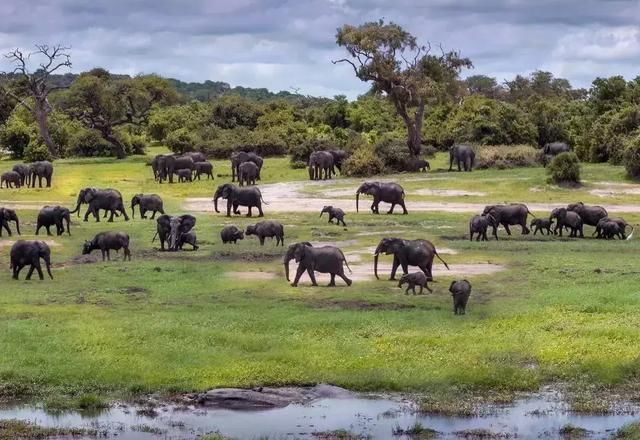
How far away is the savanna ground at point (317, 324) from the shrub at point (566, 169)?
14.6 m

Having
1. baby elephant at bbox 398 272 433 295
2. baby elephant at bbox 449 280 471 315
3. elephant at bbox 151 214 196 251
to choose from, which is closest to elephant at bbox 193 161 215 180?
elephant at bbox 151 214 196 251

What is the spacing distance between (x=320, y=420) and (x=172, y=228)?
16712 millimetres

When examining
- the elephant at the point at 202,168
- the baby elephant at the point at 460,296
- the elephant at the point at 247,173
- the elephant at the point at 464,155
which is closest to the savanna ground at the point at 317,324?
the baby elephant at the point at 460,296

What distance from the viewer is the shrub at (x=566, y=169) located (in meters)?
49.0

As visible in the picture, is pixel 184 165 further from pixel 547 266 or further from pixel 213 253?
pixel 547 266

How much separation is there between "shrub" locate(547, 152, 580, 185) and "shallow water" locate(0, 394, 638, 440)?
108 feet

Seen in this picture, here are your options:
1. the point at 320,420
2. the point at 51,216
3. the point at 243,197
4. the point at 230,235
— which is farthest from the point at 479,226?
the point at 320,420

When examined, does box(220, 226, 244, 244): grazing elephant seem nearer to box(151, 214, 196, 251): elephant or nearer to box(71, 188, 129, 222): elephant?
box(151, 214, 196, 251): elephant

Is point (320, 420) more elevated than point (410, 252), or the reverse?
point (410, 252)

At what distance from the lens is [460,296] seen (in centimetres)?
2219

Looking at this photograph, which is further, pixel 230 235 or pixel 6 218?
pixel 6 218

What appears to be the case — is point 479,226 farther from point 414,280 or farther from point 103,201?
point 103,201

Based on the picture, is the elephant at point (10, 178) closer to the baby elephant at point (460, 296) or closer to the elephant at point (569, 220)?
the elephant at point (569, 220)

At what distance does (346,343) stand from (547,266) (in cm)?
Answer: 1034
